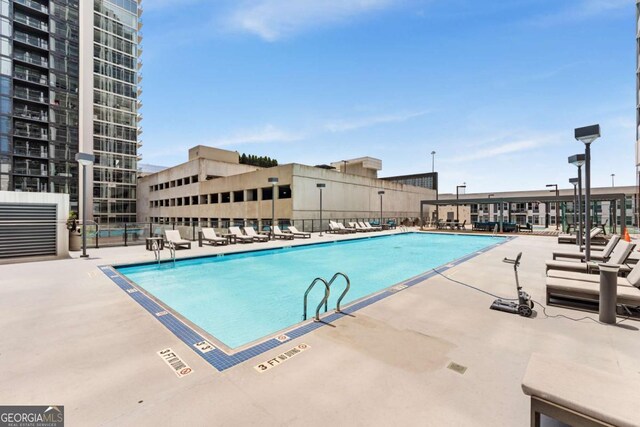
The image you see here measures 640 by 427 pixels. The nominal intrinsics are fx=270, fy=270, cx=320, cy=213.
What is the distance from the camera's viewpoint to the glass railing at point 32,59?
34800mm

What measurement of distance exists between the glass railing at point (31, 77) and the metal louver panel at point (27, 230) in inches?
1633

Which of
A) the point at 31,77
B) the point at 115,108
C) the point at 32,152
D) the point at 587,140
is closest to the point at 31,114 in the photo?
the point at 31,77

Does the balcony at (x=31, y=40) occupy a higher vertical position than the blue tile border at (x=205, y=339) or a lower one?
higher

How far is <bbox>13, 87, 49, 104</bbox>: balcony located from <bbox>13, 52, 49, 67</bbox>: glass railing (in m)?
3.74

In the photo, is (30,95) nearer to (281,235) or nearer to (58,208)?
(58,208)

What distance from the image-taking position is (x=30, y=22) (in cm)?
3603

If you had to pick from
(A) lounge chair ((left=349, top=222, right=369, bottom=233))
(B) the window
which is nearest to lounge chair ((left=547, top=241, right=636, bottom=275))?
(A) lounge chair ((left=349, top=222, right=369, bottom=233))

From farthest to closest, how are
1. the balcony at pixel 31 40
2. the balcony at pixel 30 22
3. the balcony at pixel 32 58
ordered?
1. the balcony at pixel 30 22
2. the balcony at pixel 31 40
3. the balcony at pixel 32 58

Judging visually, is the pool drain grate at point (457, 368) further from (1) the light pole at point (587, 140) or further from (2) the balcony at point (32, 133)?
(2) the balcony at point (32, 133)

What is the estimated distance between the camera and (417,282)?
6.49 metres

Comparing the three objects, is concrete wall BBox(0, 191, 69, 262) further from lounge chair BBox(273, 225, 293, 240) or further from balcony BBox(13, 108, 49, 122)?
balcony BBox(13, 108, 49, 122)

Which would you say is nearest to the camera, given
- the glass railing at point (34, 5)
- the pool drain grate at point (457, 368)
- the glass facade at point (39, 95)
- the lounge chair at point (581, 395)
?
the lounge chair at point (581, 395)

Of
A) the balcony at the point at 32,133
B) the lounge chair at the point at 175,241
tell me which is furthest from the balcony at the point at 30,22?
the lounge chair at the point at 175,241

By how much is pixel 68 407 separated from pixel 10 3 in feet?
185
